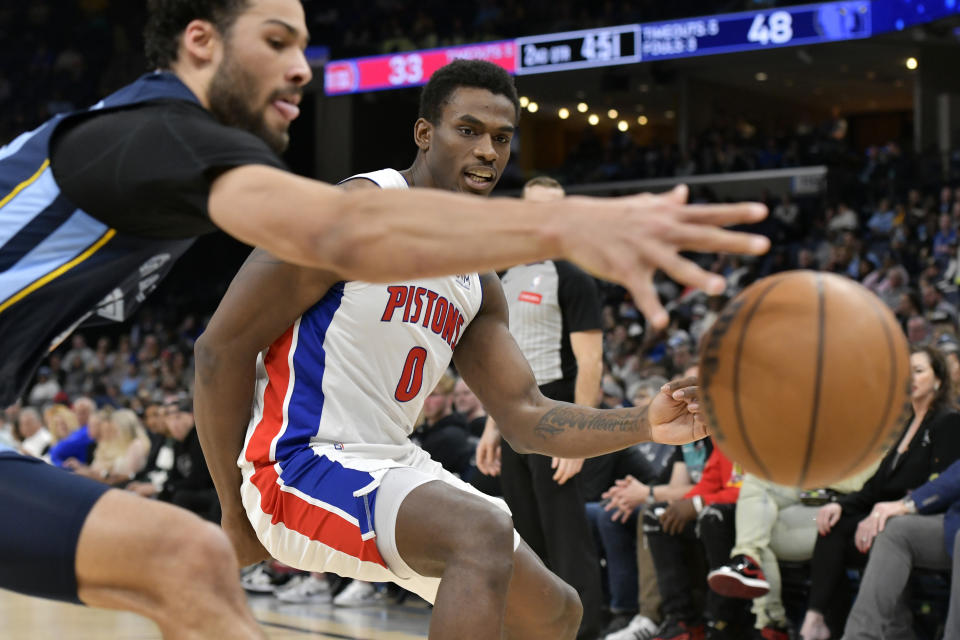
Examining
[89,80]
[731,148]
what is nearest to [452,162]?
[731,148]

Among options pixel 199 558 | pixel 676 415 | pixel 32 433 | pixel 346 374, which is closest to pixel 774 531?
pixel 676 415

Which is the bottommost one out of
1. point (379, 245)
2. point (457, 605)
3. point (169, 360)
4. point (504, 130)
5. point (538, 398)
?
point (169, 360)

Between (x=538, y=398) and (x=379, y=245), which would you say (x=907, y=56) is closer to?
(x=538, y=398)

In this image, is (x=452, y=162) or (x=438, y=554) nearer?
(x=438, y=554)

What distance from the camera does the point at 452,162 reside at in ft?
11.3

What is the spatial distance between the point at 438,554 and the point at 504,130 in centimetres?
142

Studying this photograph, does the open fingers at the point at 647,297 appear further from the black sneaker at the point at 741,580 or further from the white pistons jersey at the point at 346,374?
the black sneaker at the point at 741,580

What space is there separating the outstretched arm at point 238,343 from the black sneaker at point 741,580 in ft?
9.40

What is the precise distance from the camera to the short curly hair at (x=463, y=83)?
3.50 meters

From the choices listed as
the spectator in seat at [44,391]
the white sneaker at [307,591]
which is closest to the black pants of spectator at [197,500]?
the white sneaker at [307,591]

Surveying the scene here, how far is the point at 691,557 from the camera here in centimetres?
601

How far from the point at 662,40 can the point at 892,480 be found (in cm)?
1215

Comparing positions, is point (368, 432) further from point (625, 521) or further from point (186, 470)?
point (186, 470)

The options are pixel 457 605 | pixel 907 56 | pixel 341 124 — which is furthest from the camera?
pixel 341 124
